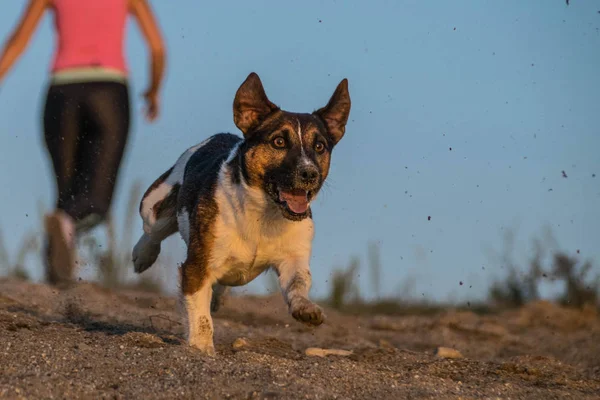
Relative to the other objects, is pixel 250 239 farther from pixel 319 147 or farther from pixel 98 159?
pixel 98 159

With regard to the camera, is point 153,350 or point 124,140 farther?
point 124,140

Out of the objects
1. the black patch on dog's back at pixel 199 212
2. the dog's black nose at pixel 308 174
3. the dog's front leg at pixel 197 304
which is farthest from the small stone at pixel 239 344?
the dog's black nose at pixel 308 174

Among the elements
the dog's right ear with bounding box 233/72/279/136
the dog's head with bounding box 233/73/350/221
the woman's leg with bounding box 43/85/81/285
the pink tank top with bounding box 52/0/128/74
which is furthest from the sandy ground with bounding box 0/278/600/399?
the pink tank top with bounding box 52/0/128/74

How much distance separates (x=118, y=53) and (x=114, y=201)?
1409mm

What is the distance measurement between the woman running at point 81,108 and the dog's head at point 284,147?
2122 millimetres

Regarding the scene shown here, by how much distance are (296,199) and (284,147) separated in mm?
401

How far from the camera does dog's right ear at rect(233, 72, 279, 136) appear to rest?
24.6ft

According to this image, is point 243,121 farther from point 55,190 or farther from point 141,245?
point 55,190

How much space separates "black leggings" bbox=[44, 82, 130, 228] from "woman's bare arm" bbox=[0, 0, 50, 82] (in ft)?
2.16

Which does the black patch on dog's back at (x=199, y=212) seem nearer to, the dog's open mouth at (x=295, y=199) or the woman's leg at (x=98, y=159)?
the dog's open mouth at (x=295, y=199)

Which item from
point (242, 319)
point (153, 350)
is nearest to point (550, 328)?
point (242, 319)

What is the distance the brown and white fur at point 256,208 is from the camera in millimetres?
7152

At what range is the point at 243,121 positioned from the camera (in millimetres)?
7520

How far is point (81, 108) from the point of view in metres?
9.23
